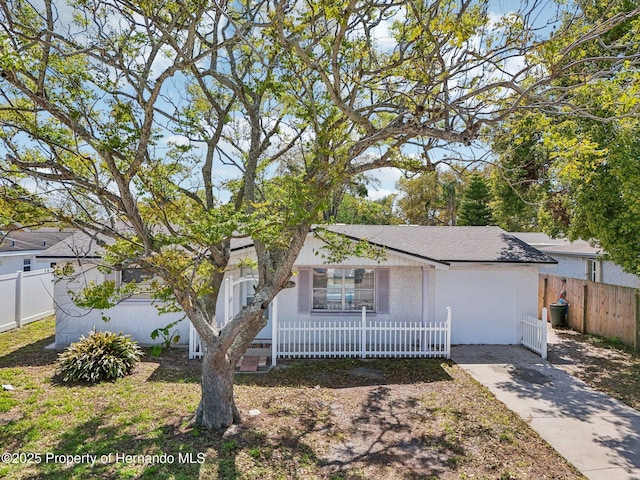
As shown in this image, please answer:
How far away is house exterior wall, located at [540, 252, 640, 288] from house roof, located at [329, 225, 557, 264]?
Answer: 18.2ft

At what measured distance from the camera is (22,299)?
13602 millimetres

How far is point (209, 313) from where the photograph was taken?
23.1 ft

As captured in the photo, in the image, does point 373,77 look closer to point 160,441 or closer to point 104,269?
point 104,269

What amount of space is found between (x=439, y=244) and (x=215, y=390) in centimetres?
935

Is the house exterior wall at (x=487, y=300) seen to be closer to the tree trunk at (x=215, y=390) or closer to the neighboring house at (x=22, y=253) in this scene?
the tree trunk at (x=215, y=390)

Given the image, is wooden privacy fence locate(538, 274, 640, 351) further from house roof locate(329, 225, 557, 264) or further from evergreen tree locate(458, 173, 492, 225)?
evergreen tree locate(458, 173, 492, 225)

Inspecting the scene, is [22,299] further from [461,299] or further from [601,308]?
[601,308]

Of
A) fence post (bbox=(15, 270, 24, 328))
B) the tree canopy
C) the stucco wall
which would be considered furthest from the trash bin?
the stucco wall

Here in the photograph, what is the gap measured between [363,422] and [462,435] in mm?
1548

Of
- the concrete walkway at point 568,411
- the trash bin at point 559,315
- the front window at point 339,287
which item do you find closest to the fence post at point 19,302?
the front window at point 339,287

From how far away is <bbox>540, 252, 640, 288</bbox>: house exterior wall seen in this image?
53.6 ft

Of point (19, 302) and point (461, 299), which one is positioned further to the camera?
point (19, 302)

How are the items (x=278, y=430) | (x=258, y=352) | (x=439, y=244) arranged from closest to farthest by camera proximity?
(x=278, y=430) < (x=258, y=352) < (x=439, y=244)

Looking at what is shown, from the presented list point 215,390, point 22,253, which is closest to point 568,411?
point 215,390
